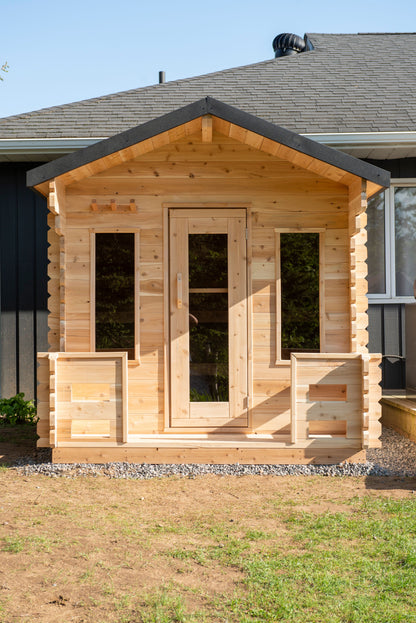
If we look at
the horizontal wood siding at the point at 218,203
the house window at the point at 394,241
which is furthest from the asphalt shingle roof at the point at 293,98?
the horizontal wood siding at the point at 218,203

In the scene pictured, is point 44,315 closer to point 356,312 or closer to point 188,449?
point 188,449

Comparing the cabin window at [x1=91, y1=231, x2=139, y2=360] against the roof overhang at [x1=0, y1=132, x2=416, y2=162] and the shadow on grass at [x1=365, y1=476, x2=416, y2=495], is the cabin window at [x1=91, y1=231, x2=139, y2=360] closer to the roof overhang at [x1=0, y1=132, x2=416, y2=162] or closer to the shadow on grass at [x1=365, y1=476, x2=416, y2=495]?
the roof overhang at [x1=0, y1=132, x2=416, y2=162]

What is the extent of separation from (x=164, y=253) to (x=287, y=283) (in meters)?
1.20

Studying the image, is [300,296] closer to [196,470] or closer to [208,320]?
[208,320]

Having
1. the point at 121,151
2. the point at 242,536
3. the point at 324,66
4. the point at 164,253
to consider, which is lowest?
the point at 242,536

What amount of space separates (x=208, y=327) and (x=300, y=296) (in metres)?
0.92

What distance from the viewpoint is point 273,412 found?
5828 millimetres

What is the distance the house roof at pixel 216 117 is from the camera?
201 inches

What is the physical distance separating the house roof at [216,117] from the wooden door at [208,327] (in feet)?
3.03

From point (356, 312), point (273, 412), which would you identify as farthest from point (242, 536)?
point (356, 312)

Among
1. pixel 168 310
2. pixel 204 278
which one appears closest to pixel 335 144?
pixel 204 278

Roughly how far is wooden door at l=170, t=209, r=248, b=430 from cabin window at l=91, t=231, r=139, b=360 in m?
0.37

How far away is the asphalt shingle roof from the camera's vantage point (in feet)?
24.7

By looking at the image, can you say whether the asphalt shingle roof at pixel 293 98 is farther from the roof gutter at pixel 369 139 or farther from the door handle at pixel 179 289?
the door handle at pixel 179 289
